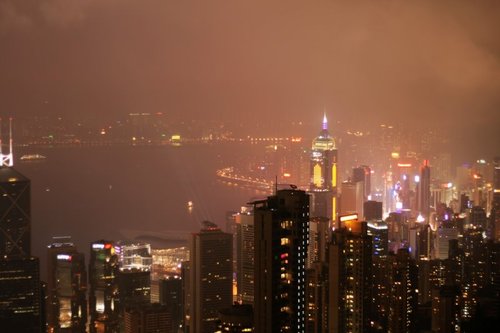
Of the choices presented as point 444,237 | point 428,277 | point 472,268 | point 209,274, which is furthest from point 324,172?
point 428,277

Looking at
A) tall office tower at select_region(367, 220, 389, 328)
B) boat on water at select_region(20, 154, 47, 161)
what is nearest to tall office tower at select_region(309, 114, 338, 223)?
tall office tower at select_region(367, 220, 389, 328)

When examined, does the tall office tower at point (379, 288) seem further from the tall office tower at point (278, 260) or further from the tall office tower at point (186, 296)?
the tall office tower at point (186, 296)

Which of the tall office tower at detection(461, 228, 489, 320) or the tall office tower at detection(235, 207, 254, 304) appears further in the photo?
the tall office tower at detection(235, 207, 254, 304)

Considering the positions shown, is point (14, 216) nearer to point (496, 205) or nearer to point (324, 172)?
point (324, 172)

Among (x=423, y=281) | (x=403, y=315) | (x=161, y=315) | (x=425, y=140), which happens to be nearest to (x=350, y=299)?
(x=403, y=315)

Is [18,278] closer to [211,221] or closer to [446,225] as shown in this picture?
[211,221]

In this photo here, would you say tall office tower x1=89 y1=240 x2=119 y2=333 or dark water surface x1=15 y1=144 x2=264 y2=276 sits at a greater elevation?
dark water surface x1=15 y1=144 x2=264 y2=276

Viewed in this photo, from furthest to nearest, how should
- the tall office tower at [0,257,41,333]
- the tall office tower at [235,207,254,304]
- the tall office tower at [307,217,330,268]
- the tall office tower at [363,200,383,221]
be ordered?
the tall office tower at [363,200,383,221]
the tall office tower at [0,257,41,333]
the tall office tower at [235,207,254,304]
the tall office tower at [307,217,330,268]

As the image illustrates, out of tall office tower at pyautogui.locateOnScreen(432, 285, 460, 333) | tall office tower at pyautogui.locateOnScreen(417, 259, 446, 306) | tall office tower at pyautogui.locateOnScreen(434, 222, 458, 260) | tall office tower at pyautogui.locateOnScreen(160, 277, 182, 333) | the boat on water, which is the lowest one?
tall office tower at pyautogui.locateOnScreen(160, 277, 182, 333)

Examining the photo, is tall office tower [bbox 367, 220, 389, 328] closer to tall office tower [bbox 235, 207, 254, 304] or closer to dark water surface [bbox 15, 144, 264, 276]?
tall office tower [bbox 235, 207, 254, 304]
